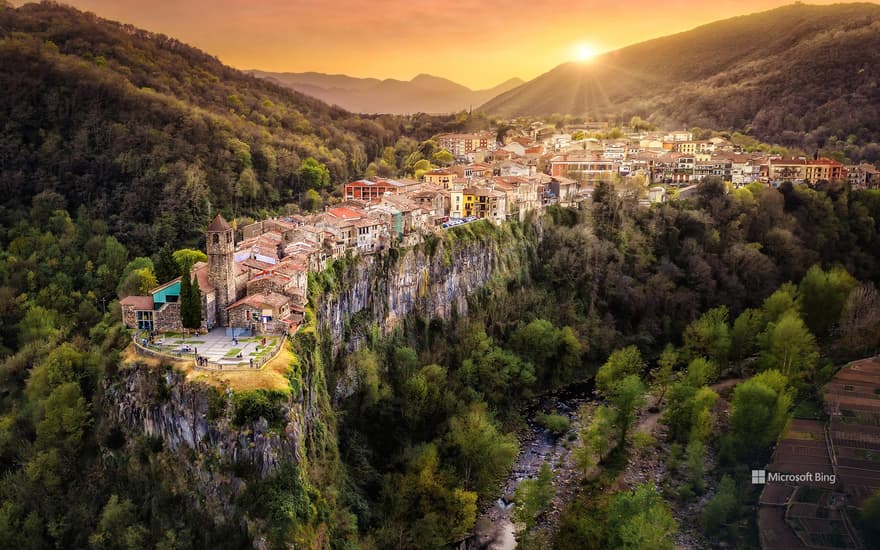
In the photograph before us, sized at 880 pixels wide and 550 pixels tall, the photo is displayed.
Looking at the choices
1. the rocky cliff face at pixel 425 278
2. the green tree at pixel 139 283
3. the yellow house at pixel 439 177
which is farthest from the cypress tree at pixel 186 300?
the yellow house at pixel 439 177

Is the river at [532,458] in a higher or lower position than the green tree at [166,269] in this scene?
lower

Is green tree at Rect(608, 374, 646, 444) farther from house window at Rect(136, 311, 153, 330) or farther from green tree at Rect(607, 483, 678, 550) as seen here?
house window at Rect(136, 311, 153, 330)

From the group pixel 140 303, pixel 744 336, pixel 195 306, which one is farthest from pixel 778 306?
pixel 140 303

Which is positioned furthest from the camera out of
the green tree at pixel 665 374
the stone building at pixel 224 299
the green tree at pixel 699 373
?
the green tree at pixel 665 374

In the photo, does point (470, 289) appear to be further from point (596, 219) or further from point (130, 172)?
point (130, 172)

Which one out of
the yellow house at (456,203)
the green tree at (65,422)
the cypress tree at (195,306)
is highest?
the yellow house at (456,203)

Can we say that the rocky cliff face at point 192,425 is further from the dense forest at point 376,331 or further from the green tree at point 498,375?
the green tree at point 498,375

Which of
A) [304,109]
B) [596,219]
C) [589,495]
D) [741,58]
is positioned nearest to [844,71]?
→ [741,58]

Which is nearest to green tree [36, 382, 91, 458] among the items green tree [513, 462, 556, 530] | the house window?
the house window
